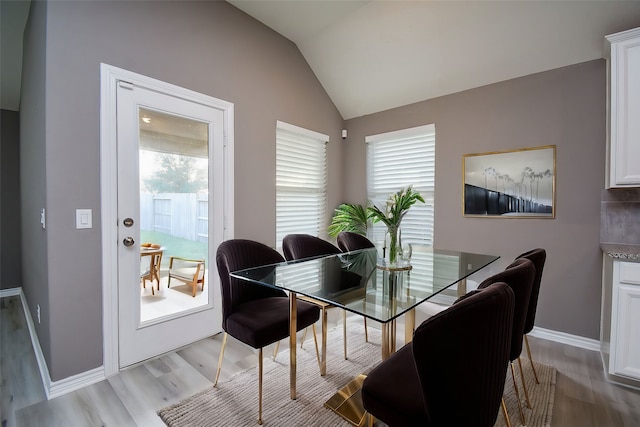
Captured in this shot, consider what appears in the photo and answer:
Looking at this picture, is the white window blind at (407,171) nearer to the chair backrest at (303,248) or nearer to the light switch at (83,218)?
the chair backrest at (303,248)

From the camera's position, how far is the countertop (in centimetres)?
191

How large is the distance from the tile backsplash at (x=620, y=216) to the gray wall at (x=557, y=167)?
0.05 m

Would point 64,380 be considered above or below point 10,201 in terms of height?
below

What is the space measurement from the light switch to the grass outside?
350 millimetres

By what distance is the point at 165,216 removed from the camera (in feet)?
7.87

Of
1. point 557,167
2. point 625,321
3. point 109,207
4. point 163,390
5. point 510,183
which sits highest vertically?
point 557,167

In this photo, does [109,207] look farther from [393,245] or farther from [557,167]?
[557,167]

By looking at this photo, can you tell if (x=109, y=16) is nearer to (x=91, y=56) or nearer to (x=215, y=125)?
(x=91, y=56)

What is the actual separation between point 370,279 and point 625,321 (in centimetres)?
181

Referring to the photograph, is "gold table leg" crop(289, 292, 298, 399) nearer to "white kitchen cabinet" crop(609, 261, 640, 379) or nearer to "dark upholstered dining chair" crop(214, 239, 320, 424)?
"dark upholstered dining chair" crop(214, 239, 320, 424)

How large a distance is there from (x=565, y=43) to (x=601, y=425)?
2.84 meters

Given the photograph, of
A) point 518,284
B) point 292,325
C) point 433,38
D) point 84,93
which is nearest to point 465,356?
point 518,284

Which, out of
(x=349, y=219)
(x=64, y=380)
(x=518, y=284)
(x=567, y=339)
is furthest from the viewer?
(x=349, y=219)

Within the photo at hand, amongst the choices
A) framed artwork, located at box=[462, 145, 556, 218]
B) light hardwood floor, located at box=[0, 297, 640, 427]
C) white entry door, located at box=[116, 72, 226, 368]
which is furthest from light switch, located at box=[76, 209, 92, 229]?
framed artwork, located at box=[462, 145, 556, 218]
